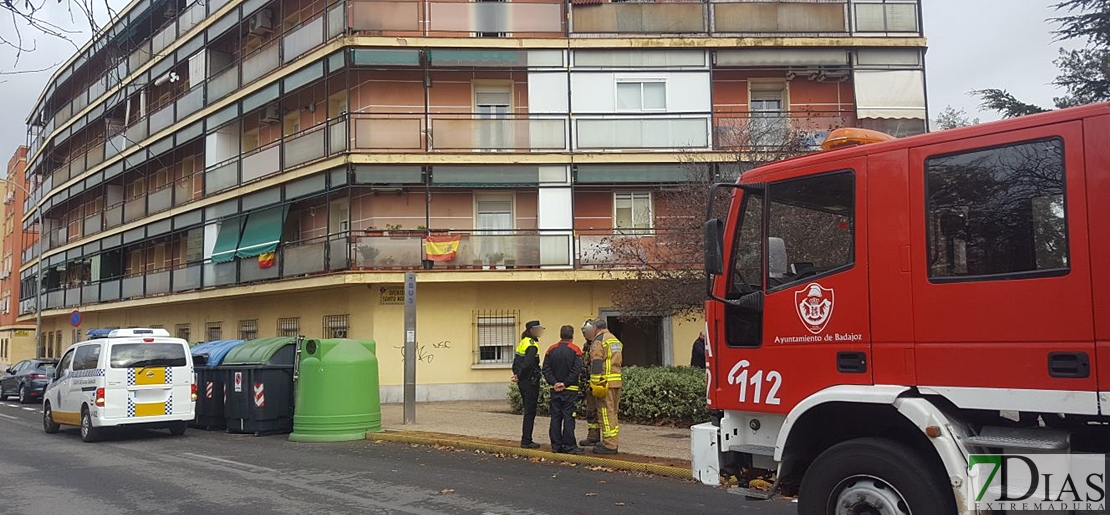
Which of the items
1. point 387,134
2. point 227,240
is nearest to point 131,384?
point 387,134

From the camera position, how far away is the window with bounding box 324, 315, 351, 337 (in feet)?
73.8

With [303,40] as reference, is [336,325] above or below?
below

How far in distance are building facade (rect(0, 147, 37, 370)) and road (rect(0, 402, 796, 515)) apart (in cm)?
4312

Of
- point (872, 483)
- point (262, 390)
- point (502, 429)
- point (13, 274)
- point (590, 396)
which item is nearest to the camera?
point (872, 483)

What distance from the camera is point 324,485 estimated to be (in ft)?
31.1

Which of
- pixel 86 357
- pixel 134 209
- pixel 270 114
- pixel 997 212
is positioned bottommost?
pixel 86 357

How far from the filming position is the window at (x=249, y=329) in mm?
26403

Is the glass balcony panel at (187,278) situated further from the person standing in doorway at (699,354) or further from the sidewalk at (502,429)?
the person standing in doorway at (699,354)

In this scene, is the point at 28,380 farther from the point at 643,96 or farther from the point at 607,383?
the point at 607,383

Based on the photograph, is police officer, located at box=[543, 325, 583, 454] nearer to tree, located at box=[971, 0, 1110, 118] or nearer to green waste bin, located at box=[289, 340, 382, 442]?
green waste bin, located at box=[289, 340, 382, 442]

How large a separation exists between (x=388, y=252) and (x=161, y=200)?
14.0 metres

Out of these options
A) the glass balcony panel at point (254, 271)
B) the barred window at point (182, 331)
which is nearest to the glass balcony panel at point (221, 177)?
the glass balcony panel at point (254, 271)

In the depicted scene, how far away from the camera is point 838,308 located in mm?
5469

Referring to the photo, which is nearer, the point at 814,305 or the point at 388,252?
the point at 814,305
